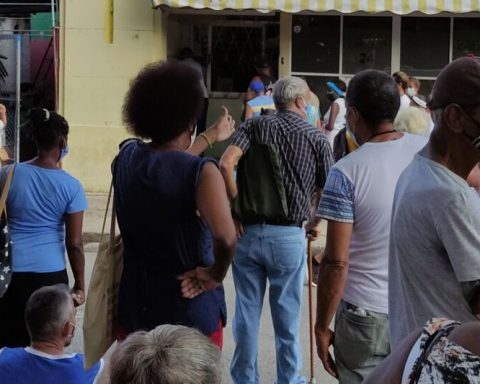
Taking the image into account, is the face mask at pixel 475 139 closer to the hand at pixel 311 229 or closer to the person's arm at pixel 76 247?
the hand at pixel 311 229

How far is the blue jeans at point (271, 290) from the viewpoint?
482 cm

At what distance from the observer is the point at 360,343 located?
353 centimetres

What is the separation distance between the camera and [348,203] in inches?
138

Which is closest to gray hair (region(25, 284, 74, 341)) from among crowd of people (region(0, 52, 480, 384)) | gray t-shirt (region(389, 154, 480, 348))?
crowd of people (region(0, 52, 480, 384))

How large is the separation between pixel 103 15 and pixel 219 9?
1.75 meters

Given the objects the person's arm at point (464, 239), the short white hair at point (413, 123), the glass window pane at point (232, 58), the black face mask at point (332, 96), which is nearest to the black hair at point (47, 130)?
the short white hair at point (413, 123)

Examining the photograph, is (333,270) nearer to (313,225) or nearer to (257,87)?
(313,225)

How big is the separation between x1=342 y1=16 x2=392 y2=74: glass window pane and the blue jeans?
28.2 feet

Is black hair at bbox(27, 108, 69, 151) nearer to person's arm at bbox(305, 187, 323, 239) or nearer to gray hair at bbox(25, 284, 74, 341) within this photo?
gray hair at bbox(25, 284, 74, 341)

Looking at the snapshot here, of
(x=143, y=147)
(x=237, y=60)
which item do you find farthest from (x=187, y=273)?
(x=237, y=60)

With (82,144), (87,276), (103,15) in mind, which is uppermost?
(103,15)

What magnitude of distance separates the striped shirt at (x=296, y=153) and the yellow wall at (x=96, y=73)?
7.68 m

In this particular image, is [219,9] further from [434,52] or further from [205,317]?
[205,317]

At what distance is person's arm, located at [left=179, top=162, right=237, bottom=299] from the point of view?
3.27 meters
